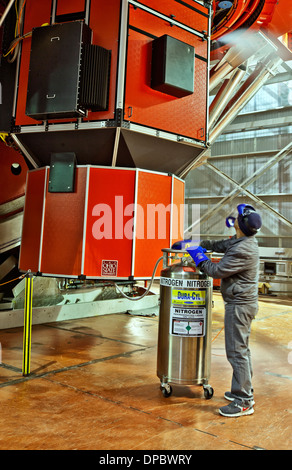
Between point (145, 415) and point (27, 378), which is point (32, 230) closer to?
point (27, 378)

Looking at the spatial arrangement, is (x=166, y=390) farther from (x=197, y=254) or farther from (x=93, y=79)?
(x=93, y=79)

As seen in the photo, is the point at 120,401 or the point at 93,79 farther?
the point at 93,79

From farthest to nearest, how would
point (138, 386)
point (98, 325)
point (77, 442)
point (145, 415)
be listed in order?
point (98, 325) < point (138, 386) < point (145, 415) < point (77, 442)

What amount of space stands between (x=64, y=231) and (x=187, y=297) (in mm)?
2558

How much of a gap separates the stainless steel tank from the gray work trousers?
380 millimetres

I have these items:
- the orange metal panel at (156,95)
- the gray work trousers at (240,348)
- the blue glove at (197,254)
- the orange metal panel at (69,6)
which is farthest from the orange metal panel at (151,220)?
the orange metal panel at (69,6)

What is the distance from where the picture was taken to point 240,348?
367 cm

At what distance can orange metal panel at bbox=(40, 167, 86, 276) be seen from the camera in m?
5.70

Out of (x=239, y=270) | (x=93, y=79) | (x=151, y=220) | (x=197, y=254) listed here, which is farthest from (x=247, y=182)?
(x=239, y=270)

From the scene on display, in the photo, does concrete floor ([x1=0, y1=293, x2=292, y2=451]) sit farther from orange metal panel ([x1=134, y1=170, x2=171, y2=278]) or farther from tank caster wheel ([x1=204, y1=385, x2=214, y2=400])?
orange metal panel ([x1=134, y1=170, x2=171, y2=278])

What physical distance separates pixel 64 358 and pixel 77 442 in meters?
2.58

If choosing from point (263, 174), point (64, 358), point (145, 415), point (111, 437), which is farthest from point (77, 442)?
point (263, 174)

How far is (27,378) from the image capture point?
175 inches

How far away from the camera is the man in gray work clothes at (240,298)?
3652mm
